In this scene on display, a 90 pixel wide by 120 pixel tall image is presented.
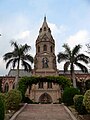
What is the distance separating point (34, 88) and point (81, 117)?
34.9 meters

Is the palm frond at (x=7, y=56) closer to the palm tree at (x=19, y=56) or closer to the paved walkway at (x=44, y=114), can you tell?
the palm tree at (x=19, y=56)

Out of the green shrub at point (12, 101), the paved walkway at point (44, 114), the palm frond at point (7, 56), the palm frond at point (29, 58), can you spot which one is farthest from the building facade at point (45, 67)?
the paved walkway at point (44, 114)

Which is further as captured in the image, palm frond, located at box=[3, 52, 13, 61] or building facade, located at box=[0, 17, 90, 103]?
building facade, located at box=[0, 17, 90, 103]

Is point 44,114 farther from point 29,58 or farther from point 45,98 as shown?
point 45,98

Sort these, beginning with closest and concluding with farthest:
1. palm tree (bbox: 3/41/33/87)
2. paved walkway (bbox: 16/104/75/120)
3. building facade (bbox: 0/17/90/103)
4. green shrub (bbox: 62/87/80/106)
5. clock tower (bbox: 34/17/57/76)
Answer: paved walkway (bbox: 16/104/75/120) < green shrub (bbox: 62/87/80/106) < palm tree (bbox: 3/41/33/87) < building facade (bbox: 0/17/90/103) < clock tower (bbox: 34/17/57/76)

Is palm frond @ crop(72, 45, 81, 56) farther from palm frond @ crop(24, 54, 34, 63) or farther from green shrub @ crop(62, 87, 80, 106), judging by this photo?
green shrub @ crop(62, 87, 80, 106)

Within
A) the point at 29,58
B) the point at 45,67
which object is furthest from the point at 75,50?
the point at 45,67

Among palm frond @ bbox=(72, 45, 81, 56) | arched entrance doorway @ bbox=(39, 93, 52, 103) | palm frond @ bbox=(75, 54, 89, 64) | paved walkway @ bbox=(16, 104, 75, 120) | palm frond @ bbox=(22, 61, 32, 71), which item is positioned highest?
palm frond @ bbox=(72, 45, 81, 56)

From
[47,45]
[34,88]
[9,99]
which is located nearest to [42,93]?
[34,88]

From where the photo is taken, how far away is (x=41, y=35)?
58688 mm

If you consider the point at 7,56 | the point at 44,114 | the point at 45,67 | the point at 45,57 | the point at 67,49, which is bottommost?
the point at 44,114

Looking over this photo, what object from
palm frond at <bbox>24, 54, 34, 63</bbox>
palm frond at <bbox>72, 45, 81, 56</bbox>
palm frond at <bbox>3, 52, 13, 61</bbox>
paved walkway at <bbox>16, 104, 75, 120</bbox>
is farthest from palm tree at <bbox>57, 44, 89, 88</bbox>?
paved walkway at <bbox>16, 104, 75, 120</bbox>

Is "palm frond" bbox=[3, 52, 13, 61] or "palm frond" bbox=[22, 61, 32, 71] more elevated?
"palm frond" bbox=[3, 52, 13, 61]

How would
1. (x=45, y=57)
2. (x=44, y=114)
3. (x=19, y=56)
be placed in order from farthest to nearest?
1. (x=45, y=57)
2. (x=19, y=56)
3. (x=44, y=114)
